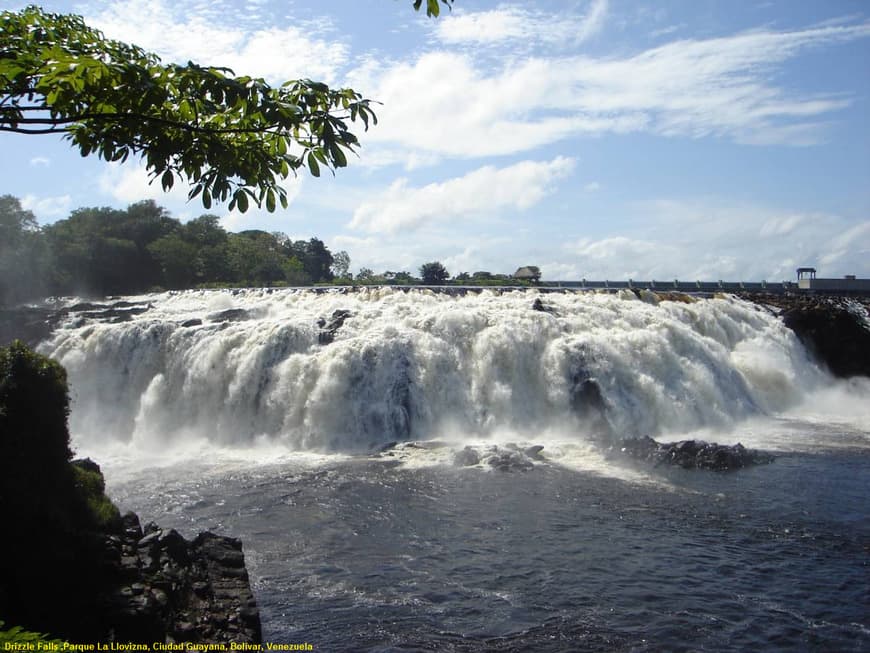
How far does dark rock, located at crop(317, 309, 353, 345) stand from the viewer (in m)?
21.1

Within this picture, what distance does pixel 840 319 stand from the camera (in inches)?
1089

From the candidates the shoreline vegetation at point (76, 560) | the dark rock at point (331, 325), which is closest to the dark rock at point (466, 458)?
the dark rock at point (331, 325)

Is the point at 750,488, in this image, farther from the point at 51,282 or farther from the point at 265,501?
the point at 51,282

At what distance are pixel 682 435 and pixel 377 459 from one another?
891 cm

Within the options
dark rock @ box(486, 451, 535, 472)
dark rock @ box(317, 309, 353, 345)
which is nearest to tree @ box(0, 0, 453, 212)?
dark rock @ box(486, 451, 535, 472)

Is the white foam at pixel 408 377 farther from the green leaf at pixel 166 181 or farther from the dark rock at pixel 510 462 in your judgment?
the green leaf at pixel 166 181

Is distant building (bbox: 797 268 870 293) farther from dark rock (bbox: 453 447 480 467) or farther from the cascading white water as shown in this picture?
dark rock (bbox: 453 447 480 467)

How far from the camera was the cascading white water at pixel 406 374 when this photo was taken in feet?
63.0

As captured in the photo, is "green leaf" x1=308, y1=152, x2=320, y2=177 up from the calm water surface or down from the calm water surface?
up

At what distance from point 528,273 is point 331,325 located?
107ft

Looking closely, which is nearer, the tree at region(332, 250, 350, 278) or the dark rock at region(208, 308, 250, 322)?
the dark rock at region(208, 308, 250, 322)

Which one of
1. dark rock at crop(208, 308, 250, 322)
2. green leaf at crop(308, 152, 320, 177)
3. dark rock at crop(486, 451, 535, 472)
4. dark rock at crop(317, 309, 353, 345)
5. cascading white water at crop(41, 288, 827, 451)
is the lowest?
dark rock at crop(486, 451, 535, 472)

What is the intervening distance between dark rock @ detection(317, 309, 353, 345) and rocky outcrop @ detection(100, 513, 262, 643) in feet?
39.5

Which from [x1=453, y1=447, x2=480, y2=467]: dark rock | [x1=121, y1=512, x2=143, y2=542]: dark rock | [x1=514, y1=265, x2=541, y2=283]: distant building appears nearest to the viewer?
[x1=121, y1=512, x2=143, y2=542]: dark rock
